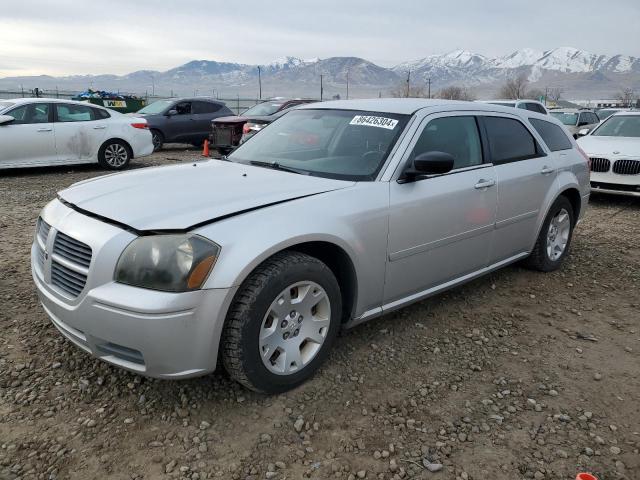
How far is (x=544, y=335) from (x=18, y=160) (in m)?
9.24

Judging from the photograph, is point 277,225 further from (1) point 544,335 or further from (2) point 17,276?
(2) point 17,276

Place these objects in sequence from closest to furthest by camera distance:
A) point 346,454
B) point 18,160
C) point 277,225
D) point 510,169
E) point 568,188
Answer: point 346,454
point 277,225
point 510,169
point 568,188
point 18,160

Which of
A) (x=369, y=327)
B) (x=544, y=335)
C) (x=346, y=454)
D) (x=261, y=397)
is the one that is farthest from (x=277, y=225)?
(x=544, y=335)

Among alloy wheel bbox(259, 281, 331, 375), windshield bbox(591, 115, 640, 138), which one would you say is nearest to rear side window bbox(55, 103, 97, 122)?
alloy wheel bbox(259, 281, 331, 375)

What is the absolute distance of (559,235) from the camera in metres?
5.16

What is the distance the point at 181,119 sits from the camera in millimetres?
14984

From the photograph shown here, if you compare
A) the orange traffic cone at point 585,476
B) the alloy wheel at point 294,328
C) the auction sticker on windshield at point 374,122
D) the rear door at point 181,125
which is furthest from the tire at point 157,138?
the orange traffic cone at point 585,476

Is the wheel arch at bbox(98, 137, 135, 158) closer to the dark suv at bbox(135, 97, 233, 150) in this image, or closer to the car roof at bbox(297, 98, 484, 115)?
the dark suv at bbox(135, 97, 233, 150)

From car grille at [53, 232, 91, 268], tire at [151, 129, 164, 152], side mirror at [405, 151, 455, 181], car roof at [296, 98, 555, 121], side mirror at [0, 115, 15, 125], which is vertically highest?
car roof at [296, 98, 555, 121]

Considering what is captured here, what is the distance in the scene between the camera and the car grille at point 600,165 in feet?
27.7

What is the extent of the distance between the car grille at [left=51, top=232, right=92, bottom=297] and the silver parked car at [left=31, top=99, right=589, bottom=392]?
0.03 ft

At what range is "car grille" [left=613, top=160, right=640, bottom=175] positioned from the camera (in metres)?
8.13

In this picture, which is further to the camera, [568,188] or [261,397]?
[568,188]

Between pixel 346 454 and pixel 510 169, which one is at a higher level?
pixel 510 169
